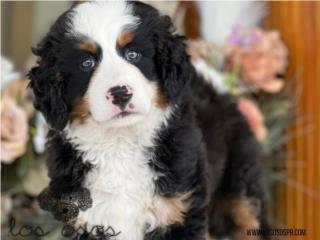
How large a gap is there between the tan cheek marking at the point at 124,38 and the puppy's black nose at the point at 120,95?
166 mm

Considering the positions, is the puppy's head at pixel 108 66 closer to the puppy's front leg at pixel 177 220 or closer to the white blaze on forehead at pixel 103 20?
the white blaze on forehead at pixel 103 20

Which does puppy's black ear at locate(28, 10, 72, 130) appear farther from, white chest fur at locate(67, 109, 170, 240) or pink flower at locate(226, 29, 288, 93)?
pink flower at locate(226, 29, 288, 93)

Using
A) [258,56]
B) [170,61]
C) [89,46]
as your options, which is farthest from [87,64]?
[258,56]

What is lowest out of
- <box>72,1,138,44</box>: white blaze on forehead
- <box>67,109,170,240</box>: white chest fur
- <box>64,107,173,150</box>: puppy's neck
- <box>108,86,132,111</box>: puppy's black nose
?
<box>67,109,170,240</box>: white chest fur

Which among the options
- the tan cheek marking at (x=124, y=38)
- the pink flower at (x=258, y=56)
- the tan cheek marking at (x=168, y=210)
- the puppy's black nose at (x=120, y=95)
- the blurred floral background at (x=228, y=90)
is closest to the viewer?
the puppy's black nose at (x=120, y=95)

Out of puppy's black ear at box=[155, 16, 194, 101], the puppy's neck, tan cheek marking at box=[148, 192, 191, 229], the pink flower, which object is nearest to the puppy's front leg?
tan cheek marking at box=[148, 192, 191, 229]

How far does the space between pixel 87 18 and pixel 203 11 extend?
1.34m

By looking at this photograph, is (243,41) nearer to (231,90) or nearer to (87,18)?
(231,90)

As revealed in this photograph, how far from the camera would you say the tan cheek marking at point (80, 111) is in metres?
1.77

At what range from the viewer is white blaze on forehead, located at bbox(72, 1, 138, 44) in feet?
5.61

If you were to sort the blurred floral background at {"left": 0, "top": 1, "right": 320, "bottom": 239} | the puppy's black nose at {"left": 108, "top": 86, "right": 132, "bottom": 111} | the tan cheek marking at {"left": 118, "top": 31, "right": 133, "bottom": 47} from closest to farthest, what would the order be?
the puppy's black nose at {"left": 108, "top": 86, "right": 132, "bottom": 111} < the tan cheek marking at {"left": 118, "top": 31, "right": 133, "bottom": 47} < the blurred floral background at {"left": 0, "top": 1, "right": 320, "bottom": 239}

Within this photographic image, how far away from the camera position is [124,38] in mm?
1720

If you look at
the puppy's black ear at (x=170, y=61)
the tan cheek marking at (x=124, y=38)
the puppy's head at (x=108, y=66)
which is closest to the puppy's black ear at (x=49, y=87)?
the puppy's head at (x=108, y=66)

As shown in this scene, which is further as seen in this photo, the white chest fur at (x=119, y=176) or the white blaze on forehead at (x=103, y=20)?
the white chest fur at (x=119, y=176)
